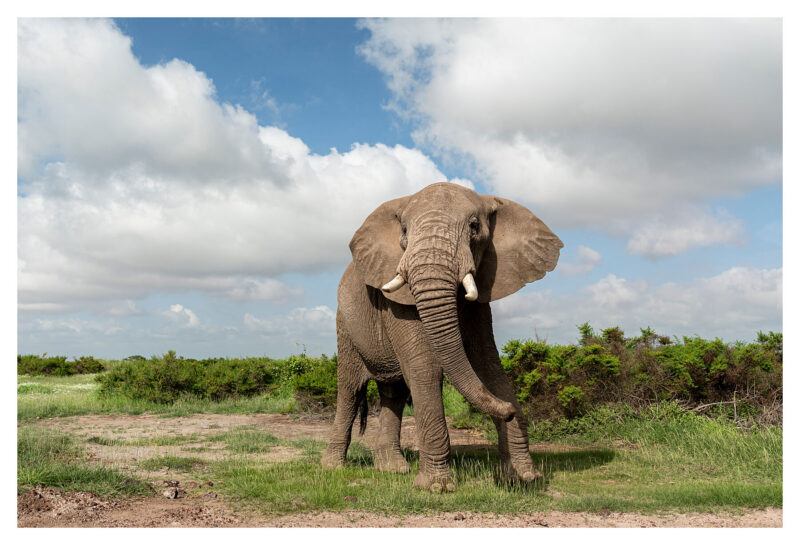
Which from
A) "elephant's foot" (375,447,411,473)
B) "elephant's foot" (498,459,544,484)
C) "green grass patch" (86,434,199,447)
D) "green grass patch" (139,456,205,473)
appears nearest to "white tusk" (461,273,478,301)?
"elephant's foot" (498,459,544,484)

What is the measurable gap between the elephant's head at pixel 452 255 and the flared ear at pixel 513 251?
0.01 m

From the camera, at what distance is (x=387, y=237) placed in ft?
26.1

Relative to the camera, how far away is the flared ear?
7602mm

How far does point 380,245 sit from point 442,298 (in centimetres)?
173

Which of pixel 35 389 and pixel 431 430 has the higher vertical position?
pixel 431 430

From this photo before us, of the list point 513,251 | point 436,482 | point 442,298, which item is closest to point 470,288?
point 442,298

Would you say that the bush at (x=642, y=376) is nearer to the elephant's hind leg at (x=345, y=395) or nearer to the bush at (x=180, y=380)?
the elephant's hind leg at (x=345, y=395)

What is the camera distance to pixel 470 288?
654 cm

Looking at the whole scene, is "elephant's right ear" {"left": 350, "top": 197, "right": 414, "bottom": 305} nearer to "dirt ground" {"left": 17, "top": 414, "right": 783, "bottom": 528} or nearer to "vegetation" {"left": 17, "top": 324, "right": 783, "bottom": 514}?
"vegetation" {"left": 17, "top": 324, "right": 783, "bottom": 514}

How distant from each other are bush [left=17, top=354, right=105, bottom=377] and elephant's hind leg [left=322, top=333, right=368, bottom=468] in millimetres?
26845

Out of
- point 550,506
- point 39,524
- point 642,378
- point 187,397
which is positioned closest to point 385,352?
point 550,506

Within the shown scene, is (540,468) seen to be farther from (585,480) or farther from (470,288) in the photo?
(470,288)

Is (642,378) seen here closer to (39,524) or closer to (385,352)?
(385,352)

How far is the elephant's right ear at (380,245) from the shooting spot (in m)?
7.80
